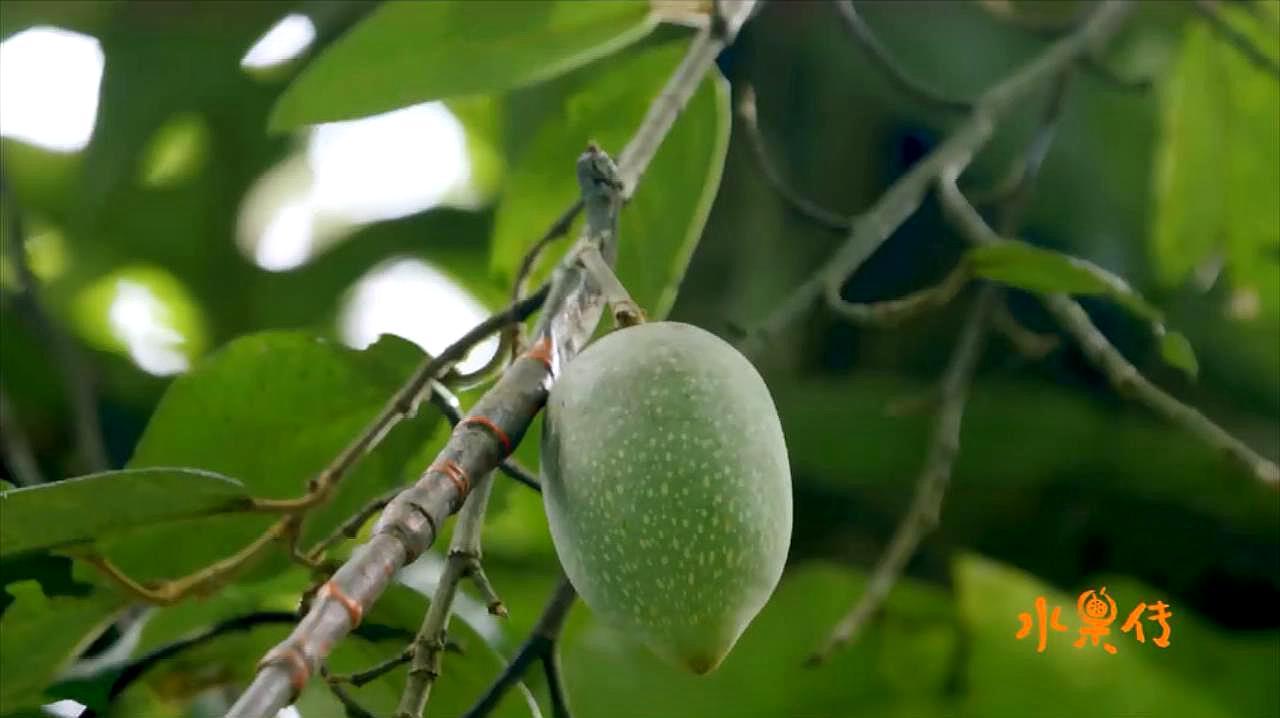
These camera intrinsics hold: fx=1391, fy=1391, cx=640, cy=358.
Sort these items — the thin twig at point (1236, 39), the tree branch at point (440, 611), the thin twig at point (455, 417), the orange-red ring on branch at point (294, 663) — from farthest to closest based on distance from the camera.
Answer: the thin twig at point (1236, 39)
the thin twig at point (455, 417)
the tree branch at point (440, 611)
the orange-red ring on branch at point (294, 663)

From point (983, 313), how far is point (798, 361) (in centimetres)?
14

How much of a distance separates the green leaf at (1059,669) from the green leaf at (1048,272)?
170mm

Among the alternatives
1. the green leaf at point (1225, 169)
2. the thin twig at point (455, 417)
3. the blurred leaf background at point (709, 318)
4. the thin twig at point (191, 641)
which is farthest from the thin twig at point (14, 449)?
the green leaf at point (1225, 169)

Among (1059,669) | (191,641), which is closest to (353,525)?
(191,641)

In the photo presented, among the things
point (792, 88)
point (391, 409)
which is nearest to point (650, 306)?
point (391, 409)

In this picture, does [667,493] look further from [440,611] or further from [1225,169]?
[1225,169]

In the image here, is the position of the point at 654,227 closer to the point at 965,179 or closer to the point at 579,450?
the point at 579,450

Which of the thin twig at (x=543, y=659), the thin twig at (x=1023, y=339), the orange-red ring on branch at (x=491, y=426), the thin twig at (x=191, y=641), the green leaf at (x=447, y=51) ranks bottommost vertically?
the thin twig at (x=1023, y=339)

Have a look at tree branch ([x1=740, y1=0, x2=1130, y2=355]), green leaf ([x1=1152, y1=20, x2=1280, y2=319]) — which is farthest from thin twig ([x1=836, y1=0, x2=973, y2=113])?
green leaf ([x1=1152, y1=20, x2=1280, y2=319])

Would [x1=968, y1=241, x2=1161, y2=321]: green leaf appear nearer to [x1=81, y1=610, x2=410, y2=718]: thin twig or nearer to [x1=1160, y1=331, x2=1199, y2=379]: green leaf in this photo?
[x1=1160, y1=331, x2=1199, y2=379]: green leaf

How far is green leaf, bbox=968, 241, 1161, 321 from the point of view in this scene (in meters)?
0.52

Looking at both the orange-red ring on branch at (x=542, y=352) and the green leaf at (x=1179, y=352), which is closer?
the orange-red ring on branch at (x=542, y=352)

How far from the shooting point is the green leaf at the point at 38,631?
1.41 ft

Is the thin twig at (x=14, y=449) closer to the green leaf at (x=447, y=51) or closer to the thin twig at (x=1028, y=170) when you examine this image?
the green leaf at (x=447, y=51)
